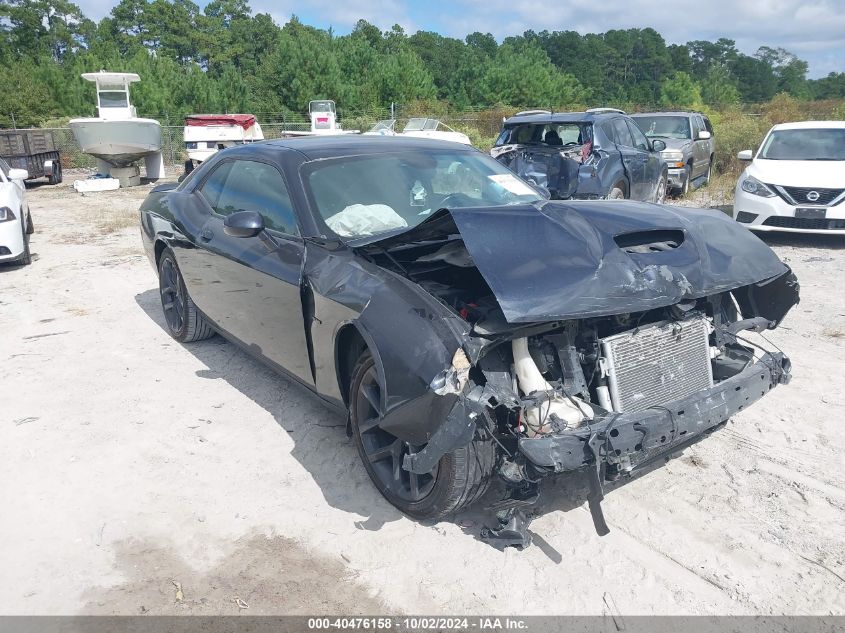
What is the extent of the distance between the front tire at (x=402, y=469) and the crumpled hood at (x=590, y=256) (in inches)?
25.7

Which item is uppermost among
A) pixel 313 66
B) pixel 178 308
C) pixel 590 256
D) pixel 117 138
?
pixel 313 66

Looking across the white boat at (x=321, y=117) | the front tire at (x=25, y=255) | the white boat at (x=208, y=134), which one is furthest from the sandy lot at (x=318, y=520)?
the white boat at (x=321, y=117)

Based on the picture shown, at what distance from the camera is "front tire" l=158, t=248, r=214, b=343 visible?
5465mm

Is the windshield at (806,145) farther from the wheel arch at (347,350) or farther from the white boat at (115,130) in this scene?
the white boat at (115,130)

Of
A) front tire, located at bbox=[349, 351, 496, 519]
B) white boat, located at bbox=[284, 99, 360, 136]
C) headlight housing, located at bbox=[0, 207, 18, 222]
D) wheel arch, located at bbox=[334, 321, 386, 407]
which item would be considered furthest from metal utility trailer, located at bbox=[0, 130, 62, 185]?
front tire, located at bbox=[349, 351, 496, 519]

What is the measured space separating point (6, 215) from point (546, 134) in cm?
738

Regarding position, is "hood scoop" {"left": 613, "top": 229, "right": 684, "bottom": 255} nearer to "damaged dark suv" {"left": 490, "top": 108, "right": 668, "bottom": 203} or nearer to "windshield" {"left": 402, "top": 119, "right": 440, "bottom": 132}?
"damaged dark suv" {"left": 490, "top": 108, "right": 668, "bottom": 203}

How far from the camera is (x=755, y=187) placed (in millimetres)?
9133

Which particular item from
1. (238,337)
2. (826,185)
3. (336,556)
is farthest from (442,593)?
(826,185)

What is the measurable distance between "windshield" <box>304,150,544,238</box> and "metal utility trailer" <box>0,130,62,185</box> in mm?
17398

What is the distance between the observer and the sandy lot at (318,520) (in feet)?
9.04

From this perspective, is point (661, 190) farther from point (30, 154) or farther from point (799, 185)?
point (30, 154)

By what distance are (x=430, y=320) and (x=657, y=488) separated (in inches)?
61.4

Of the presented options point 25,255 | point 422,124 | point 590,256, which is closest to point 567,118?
point 590,256
